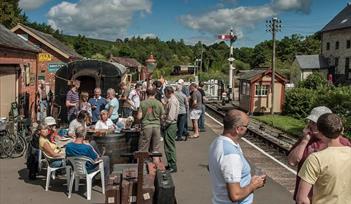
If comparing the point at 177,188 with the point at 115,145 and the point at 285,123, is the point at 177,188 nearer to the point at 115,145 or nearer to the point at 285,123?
the point at 115,145

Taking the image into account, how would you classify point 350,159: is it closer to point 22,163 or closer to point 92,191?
point 92,191

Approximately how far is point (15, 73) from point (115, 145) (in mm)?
8875

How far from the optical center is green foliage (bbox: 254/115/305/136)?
20.8 meters

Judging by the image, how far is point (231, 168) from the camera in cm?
395

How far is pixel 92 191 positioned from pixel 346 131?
1387cm

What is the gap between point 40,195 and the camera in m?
8.37

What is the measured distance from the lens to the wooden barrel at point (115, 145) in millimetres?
9617

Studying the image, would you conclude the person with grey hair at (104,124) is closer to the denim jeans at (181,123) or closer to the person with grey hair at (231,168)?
the denim jeans at (181,123)

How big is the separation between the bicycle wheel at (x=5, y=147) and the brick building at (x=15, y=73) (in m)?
4.03

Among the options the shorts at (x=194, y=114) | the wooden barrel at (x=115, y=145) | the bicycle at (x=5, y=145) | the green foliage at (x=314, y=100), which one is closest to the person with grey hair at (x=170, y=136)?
the wooden barrel at (x=115, y=145)

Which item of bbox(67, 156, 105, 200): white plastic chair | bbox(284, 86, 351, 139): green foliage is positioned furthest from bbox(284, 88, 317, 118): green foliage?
bbox(67, 156, 105, 200): white plastic chair

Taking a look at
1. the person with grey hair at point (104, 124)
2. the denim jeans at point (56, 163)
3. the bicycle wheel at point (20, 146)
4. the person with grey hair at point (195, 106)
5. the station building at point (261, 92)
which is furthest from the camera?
the station building at point (261, 92)

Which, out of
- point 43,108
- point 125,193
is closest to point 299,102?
point 43,108

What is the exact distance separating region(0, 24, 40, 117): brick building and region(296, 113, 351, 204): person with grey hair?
1254cm
